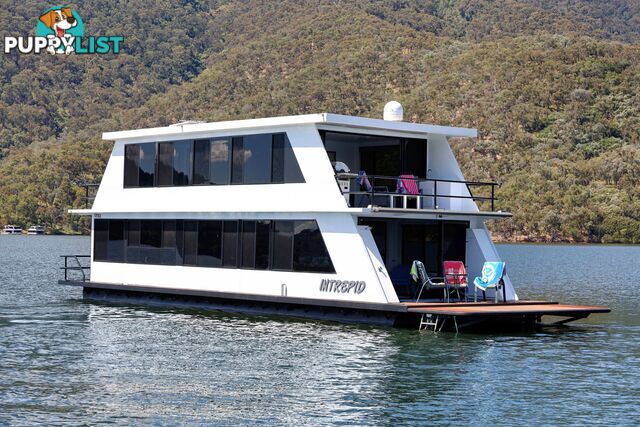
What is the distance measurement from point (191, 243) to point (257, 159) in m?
3.21

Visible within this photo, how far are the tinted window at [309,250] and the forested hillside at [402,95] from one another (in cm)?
8334

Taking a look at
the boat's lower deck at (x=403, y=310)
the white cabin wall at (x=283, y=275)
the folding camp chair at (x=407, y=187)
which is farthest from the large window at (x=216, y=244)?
the folding camp chair at (x=407, y=187)

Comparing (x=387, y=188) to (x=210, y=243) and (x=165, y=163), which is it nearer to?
(x=210, y=243)

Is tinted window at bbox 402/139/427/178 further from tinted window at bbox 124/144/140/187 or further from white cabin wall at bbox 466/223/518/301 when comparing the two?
tinted window at bbox 124/144/140/187

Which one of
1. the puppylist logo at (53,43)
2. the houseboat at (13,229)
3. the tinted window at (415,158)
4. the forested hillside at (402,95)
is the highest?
the puppylist logo at (53,43)

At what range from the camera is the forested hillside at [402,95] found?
11156 centimetres

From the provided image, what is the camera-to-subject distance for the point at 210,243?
28.2 meters

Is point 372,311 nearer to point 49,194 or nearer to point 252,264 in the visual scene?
point 252,264

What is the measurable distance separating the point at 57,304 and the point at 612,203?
85.1m

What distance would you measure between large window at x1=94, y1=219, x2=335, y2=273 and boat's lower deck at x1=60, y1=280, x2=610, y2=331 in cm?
83

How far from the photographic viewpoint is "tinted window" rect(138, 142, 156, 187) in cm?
3005

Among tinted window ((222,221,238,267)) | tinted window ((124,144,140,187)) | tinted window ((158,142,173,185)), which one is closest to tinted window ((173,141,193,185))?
tinted window ((158,142,173,185))

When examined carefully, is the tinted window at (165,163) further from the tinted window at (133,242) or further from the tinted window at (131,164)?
the tinted window at (133,242)

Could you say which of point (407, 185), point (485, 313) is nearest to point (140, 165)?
point (407, 185)
